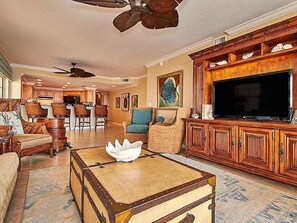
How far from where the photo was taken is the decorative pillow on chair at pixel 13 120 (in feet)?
8.74

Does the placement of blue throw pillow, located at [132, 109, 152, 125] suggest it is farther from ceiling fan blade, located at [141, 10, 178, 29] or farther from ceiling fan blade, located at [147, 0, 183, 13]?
ceiling fan blade, located at [147, 0, 183, 13]

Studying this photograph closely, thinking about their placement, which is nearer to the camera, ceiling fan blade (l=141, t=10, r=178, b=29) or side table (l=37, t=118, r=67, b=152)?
ceiling fan blade (l=141, t=10, r=178, b=29)

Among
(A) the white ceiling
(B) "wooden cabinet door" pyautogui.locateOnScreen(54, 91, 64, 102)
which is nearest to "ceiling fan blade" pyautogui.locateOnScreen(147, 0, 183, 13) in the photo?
(A) the white ceiling

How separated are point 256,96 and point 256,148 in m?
0.78

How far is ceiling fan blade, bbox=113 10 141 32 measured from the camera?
191cm

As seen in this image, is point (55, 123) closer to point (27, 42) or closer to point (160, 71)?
point (27, 42)

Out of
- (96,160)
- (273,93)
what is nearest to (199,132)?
(273,93)

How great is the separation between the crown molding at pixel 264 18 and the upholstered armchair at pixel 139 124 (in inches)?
101

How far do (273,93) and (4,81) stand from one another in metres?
6.59

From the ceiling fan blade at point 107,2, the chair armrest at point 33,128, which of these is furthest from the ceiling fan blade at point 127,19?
the chair armrest at point 33,128

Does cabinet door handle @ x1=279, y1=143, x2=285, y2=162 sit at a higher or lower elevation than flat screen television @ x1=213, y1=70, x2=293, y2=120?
lower

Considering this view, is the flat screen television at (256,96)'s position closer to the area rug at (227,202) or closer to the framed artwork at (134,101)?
Answer: the area rug at (227,202)

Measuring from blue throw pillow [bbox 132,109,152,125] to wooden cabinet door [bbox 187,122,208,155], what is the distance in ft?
5.76

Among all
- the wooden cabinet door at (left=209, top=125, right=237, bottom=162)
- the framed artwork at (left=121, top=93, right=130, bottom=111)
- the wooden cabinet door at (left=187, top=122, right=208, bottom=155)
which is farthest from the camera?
the framed artwork at (left=121, top=93, right=130, bottom=111)
